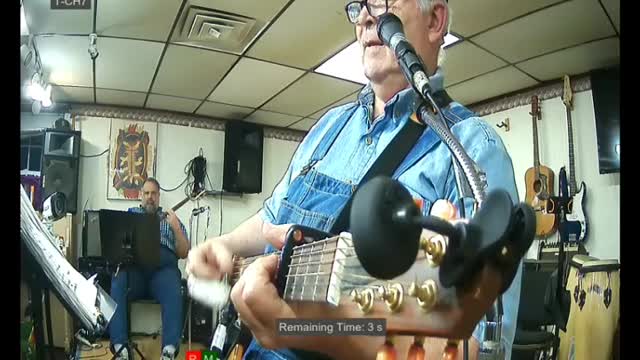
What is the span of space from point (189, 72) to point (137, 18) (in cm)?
8

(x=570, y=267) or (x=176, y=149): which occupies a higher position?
(x=176, y=149)

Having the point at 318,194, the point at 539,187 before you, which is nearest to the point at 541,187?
the point at 539,187

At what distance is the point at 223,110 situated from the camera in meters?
Result: 0.58

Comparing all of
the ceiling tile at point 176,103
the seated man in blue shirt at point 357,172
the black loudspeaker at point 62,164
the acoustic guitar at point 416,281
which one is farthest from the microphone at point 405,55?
the black loudspeaker at point 62,164

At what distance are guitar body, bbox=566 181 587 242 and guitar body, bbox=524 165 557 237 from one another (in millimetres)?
26

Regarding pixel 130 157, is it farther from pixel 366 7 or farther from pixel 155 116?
pixel 366 7

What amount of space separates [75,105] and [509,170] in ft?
1.47

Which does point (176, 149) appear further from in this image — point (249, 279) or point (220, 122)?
point (249, 279)

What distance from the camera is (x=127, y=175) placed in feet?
1.84

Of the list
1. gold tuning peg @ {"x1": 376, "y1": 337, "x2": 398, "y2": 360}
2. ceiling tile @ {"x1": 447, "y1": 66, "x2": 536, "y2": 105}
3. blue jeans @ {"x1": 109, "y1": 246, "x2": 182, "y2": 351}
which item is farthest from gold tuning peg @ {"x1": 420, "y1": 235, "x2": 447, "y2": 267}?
blue jeans @ {"x1": 109, "y1": 246, "x2": 182, "y2": 351}

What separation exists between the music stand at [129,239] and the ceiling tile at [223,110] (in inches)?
4.9

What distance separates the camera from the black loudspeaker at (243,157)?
55 cm

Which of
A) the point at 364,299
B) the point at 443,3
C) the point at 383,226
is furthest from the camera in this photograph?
the point at 443,3
